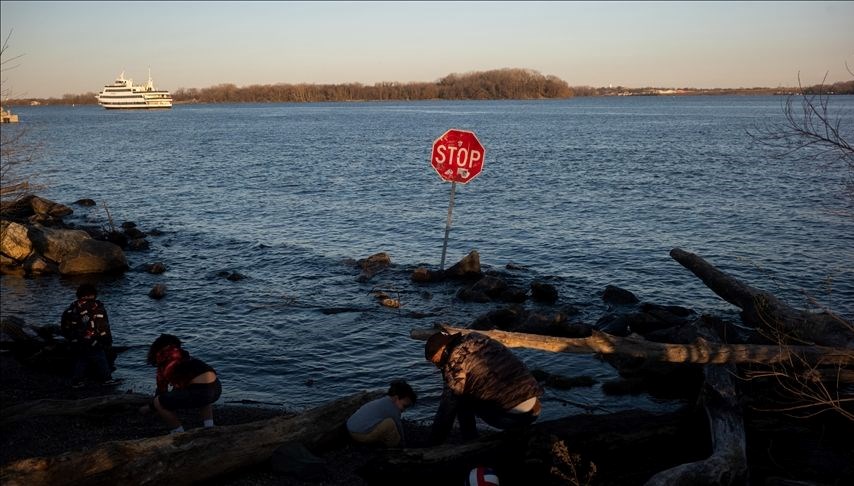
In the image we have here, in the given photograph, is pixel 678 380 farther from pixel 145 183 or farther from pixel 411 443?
pixel 145 183

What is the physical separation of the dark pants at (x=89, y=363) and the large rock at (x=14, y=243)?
13459mm

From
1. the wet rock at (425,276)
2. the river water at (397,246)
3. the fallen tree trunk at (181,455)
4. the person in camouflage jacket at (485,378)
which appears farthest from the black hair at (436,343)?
the wet rock at (425,276)

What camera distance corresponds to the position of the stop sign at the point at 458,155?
692 inches

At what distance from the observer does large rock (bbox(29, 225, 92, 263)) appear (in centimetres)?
2386

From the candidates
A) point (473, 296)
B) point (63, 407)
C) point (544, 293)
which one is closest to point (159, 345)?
point (63, 407)

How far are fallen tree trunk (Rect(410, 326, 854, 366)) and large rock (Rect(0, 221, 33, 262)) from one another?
19.9m

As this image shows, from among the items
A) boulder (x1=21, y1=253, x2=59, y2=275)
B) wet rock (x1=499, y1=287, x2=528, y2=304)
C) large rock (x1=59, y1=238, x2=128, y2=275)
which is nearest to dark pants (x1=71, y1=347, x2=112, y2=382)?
wet rock (x1=499, y1=287, x2=528, y2=304)

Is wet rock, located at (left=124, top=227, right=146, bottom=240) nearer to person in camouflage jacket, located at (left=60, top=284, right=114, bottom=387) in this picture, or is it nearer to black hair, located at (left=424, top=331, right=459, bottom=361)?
person in camouflage jacket, located at (left=60, top=284, right=114, bottom=387)

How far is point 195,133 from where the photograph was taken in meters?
103

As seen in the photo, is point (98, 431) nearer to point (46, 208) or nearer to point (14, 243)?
point (14, 243)

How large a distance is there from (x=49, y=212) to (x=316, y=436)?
3036 centimetres

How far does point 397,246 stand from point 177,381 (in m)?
18.0

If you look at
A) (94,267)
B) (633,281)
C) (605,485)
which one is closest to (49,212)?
(94,267)

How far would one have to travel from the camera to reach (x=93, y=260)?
74.7ft
